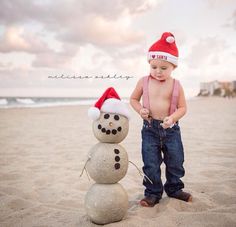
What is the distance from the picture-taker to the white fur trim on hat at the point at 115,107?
2.97 meters

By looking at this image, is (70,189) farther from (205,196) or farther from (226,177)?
(226,177)

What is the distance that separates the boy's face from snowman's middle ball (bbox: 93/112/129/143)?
65 centimetres

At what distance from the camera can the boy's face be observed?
3300 millimetres

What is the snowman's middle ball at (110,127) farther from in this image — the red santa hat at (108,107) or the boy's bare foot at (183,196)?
the boy's bare foot at (183,196)

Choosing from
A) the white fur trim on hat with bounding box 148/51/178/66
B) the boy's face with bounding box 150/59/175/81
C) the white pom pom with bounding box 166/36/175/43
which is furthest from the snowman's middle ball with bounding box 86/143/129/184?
the white pom pom with bounding box 166/36/175/43

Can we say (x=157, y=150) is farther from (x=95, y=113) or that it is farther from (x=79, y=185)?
(x=79, y=185)

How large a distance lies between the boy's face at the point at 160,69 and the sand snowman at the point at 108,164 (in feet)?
1.86

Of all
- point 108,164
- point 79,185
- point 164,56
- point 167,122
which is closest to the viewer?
point 108,164

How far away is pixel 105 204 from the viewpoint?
288cm

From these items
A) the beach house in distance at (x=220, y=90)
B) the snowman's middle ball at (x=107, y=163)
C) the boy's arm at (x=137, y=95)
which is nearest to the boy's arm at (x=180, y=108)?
the boy's arm at (x=137, y=95)

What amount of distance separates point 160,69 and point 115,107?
2.31ft

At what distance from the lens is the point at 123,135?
118 inches

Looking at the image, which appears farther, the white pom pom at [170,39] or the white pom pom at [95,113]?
the white pom pom at [170,39]

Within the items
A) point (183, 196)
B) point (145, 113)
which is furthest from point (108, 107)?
point (183, 196)
